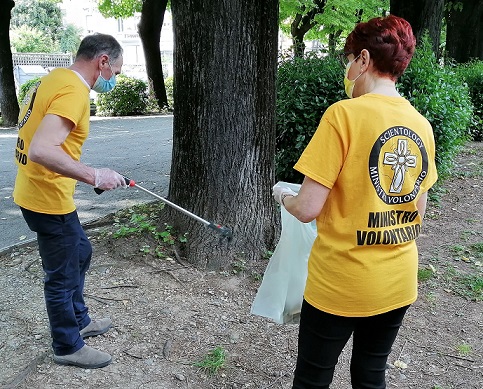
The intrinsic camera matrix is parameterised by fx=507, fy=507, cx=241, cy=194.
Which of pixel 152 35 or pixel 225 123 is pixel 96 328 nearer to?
pixel 225 123

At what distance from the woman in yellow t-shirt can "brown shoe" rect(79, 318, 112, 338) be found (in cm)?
165

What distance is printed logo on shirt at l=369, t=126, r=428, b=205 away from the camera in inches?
70.3

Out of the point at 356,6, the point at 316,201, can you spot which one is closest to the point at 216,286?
the point at 316,201

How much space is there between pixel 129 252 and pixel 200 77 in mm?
1522

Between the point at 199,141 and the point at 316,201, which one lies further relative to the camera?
the point at 199,141

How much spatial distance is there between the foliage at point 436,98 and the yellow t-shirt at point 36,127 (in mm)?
4161

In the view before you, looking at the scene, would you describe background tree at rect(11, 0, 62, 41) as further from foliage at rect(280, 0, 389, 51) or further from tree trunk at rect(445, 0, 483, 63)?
tree trunk at rect(445, 0, 483, 63)

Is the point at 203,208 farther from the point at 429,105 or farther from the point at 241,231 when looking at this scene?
the point at 429,105

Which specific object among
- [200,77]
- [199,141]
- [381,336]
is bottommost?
[381,336]

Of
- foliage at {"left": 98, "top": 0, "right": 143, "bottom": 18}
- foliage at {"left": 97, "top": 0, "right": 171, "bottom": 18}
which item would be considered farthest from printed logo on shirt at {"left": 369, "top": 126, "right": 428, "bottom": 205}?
foliage at {"left": 98, "top": 0, "right": 143, "bottom": 18}

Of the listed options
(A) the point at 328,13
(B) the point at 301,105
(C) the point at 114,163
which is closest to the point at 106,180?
(B) the point at 301,105

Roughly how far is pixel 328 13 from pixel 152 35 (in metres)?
6.34

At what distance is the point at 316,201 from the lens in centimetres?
180

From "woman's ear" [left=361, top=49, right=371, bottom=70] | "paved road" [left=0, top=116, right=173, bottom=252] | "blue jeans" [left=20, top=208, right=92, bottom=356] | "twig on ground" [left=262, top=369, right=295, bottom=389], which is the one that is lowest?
"paved road" [left=0, top=116, right=173, bottom=252]
